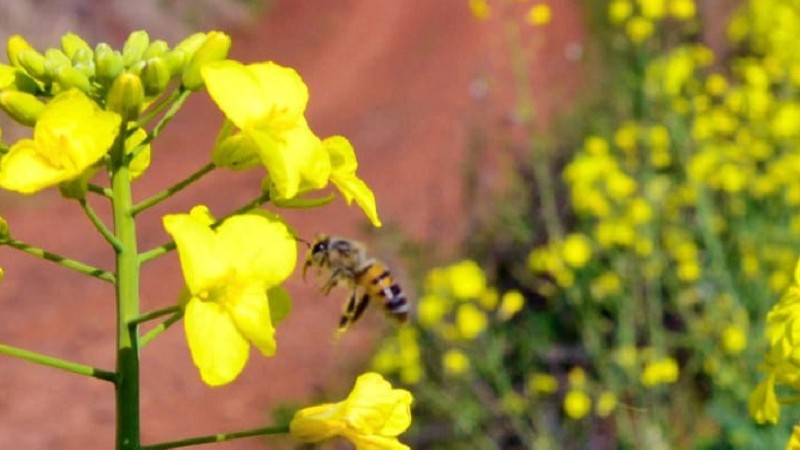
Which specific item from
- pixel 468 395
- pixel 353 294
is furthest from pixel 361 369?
pixel 353 294

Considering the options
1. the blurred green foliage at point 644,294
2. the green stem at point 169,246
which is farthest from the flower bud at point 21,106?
the blurred green foliage at point 644,294

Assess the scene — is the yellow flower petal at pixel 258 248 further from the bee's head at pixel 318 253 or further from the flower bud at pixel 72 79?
the bee's head at pixel 318 253

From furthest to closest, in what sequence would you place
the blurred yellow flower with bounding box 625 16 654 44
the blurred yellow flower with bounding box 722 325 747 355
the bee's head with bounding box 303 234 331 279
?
the blurred yellow flower with bounding box 625 16 654 44 → the blurred yellow flower with bounding box 722 325 747 355 → the bee's head with bounding box 303 234 331 279

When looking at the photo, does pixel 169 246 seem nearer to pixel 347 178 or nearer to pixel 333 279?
pixel 347 178

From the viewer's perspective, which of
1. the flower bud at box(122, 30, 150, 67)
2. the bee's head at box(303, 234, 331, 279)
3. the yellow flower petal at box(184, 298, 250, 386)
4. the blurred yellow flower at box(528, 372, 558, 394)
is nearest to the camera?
the yellow flower petal at box(184, 298, 250, 386)

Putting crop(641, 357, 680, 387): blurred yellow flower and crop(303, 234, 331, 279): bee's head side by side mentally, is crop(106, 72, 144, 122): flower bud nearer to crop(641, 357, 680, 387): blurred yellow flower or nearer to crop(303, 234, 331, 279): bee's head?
crop(303, 234, 331, 279): bee's head

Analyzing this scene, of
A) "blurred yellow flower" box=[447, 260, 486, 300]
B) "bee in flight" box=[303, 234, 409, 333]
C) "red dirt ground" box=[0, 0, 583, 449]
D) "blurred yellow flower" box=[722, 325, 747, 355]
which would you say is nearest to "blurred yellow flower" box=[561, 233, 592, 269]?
"blurred yellow flower" box=[447, 260, 486, 300]
